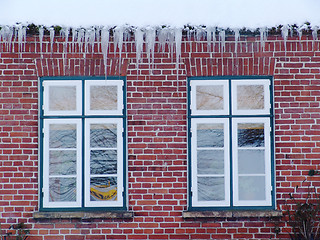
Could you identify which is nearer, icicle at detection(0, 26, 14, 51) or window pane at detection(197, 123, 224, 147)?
icicle at detection(0, 26, 14, 51)

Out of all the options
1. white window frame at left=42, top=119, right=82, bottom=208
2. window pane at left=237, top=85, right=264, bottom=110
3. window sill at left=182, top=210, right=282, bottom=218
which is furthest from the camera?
window pane at left=237, top=85, right=264, bottom=110

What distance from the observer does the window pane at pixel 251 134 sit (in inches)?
273

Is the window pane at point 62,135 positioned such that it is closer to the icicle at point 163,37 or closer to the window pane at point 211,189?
the icicle at point 163,37

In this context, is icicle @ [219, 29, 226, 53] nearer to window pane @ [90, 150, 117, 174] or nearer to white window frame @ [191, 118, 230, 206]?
white window frame @ [191, 118, 230, 206]

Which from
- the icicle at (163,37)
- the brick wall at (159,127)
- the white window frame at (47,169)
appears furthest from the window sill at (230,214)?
the icicle at (163,37)

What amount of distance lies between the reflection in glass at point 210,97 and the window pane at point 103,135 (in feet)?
4.28

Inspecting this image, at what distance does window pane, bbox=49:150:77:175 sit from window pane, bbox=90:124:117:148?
1.14 ft

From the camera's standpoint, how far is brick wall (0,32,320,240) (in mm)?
6797

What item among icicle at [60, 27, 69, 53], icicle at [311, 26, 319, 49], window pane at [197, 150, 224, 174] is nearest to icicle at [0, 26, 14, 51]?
icicle at [60, 27, 69, 53]

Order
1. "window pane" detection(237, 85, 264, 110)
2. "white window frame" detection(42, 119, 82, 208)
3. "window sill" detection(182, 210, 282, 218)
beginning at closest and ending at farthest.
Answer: "window sill" detection(182, 210, 282, 218) → "white window frame" detection(42, 119, 82, 208) → "window pane" detection(237, 85, 264, 110)

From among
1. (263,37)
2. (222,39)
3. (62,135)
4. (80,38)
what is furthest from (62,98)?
(263,37)

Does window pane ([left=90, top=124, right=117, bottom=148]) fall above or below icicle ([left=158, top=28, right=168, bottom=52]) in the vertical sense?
below

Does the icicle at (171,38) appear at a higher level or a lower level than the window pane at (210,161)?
higher

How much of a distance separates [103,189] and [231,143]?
6.49 ft
